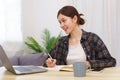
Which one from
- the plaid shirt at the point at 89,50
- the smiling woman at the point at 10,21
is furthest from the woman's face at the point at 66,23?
the smiling woman at the point at 10,21

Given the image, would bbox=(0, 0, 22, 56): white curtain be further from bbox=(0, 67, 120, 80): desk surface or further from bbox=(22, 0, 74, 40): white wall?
bbox=(0, 67, 120, 80): desk surface

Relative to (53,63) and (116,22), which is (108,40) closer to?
(116,22)

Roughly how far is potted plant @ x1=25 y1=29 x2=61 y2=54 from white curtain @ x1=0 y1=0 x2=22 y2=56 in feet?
0.61

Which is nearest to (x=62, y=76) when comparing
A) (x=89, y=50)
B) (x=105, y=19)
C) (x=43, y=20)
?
(x=89, y=50)

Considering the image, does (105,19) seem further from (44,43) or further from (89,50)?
(89,50)

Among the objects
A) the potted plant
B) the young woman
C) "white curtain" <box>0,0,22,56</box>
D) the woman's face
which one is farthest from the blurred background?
the woman's face

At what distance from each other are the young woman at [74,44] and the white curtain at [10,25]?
4.88 ft

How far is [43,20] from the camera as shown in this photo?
4.38 meters

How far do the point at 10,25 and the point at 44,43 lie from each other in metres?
0.59

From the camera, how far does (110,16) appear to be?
408cm

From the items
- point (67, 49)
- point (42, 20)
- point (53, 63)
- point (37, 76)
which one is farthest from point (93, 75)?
point (42, 20)

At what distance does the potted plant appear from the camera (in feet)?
13.6

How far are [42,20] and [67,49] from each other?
171 cm

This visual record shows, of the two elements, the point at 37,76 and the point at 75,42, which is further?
the point at 75,42
